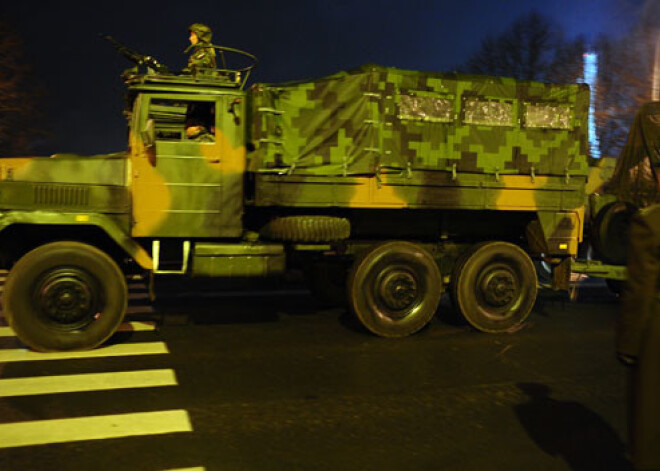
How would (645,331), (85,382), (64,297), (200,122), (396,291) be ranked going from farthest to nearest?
(396,291)
(200,122)
(64,297)
(85,382)
(645,331)

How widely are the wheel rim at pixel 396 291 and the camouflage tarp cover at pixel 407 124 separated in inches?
51.5

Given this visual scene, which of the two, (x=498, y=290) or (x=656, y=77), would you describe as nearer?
(x=498, y=290)

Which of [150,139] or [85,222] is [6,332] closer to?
[85,222]

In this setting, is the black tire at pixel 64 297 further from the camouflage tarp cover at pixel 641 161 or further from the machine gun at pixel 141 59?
the camouflage tarp cover at pixel 641 161

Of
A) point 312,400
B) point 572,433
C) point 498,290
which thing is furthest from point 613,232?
point 312,400

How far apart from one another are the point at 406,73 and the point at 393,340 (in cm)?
326

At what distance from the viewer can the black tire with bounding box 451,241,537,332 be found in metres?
8.13

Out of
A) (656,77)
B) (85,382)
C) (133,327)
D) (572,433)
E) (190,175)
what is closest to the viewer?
(572,433)

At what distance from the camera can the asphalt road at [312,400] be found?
4367 millimetres

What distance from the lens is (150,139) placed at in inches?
268

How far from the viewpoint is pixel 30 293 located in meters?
6.64

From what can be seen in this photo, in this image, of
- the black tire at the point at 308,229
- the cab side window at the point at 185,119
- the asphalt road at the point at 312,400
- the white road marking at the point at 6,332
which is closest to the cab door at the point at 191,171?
the cab side window at the point at 185,119

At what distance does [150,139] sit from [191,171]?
2.09ft

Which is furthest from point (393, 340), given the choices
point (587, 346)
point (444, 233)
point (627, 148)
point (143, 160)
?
point (627, 148)
